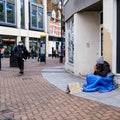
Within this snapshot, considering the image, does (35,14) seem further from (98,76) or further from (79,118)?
(79,118)

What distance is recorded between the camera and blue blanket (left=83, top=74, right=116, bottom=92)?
10289mm

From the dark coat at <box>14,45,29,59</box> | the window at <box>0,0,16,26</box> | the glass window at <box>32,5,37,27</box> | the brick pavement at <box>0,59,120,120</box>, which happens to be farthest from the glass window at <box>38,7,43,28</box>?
the brick pavement at <box>0,59,120,120</box>

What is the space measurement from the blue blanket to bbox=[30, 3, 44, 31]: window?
39207mm

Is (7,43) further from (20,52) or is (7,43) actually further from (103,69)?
(103,69)

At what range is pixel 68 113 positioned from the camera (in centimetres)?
746

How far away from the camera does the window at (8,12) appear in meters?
41.2

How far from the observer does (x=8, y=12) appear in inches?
1689

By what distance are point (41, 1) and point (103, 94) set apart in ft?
148

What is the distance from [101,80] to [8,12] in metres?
34.1

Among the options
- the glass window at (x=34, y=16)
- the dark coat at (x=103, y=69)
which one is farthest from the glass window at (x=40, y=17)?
the dark coat at (x=103, y=69)

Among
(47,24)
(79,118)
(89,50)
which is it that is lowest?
(79,118)

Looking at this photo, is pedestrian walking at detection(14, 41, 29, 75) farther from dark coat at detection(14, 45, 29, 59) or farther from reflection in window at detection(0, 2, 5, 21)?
reflection in window at detection(0, 2, 5, 21)

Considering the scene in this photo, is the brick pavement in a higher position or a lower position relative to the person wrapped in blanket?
lower

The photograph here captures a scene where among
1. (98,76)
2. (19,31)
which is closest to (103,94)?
(98,76)
